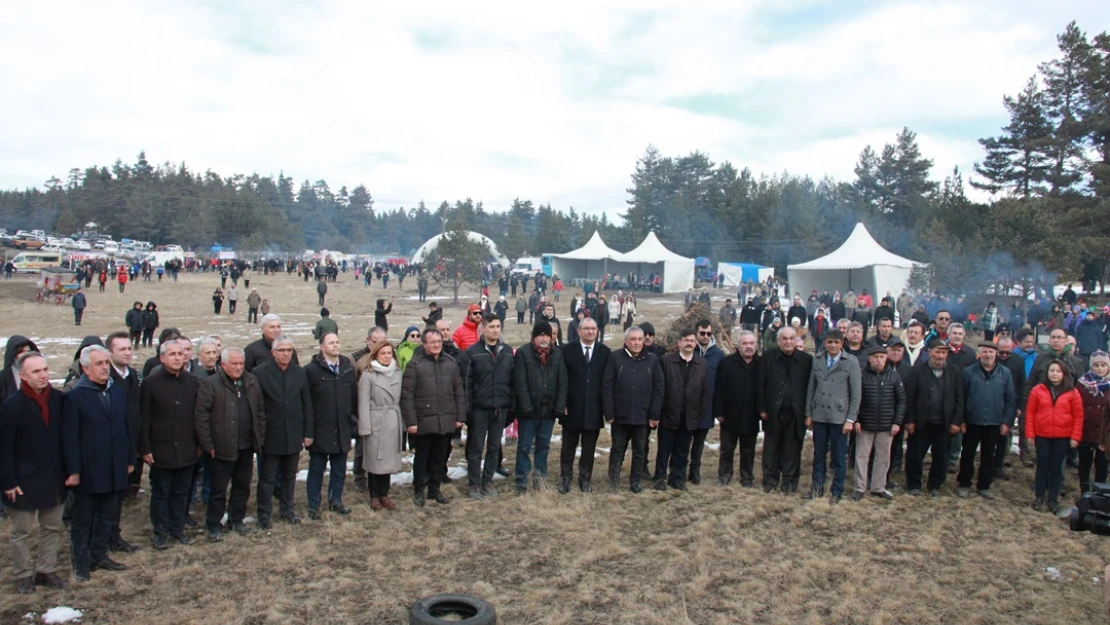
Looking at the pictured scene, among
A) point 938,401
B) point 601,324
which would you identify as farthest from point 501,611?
point 601,324

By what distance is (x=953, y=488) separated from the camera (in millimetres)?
7812

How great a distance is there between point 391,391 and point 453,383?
22.0 inches

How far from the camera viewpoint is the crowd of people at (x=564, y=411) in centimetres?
588

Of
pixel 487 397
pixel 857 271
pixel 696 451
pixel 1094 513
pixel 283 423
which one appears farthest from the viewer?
pixel 857 271

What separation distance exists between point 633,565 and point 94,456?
3836 millimetres

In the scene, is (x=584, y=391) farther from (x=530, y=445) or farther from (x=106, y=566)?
(x=106, y=566)

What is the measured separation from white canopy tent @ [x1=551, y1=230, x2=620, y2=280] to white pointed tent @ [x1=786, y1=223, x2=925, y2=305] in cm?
1434

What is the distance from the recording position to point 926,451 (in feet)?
24.5

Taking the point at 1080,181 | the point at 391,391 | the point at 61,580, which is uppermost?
the point at 1080,181

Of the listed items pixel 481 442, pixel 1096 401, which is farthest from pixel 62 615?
pixel 1096 401

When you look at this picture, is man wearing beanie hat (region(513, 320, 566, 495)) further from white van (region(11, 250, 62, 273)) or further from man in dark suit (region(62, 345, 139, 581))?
white van (region(11, 250, 62, 273))

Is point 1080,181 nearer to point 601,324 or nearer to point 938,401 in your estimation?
point 601,324

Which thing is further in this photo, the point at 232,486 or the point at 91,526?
the point at 232,486

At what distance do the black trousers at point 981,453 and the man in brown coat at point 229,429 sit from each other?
265 inches
